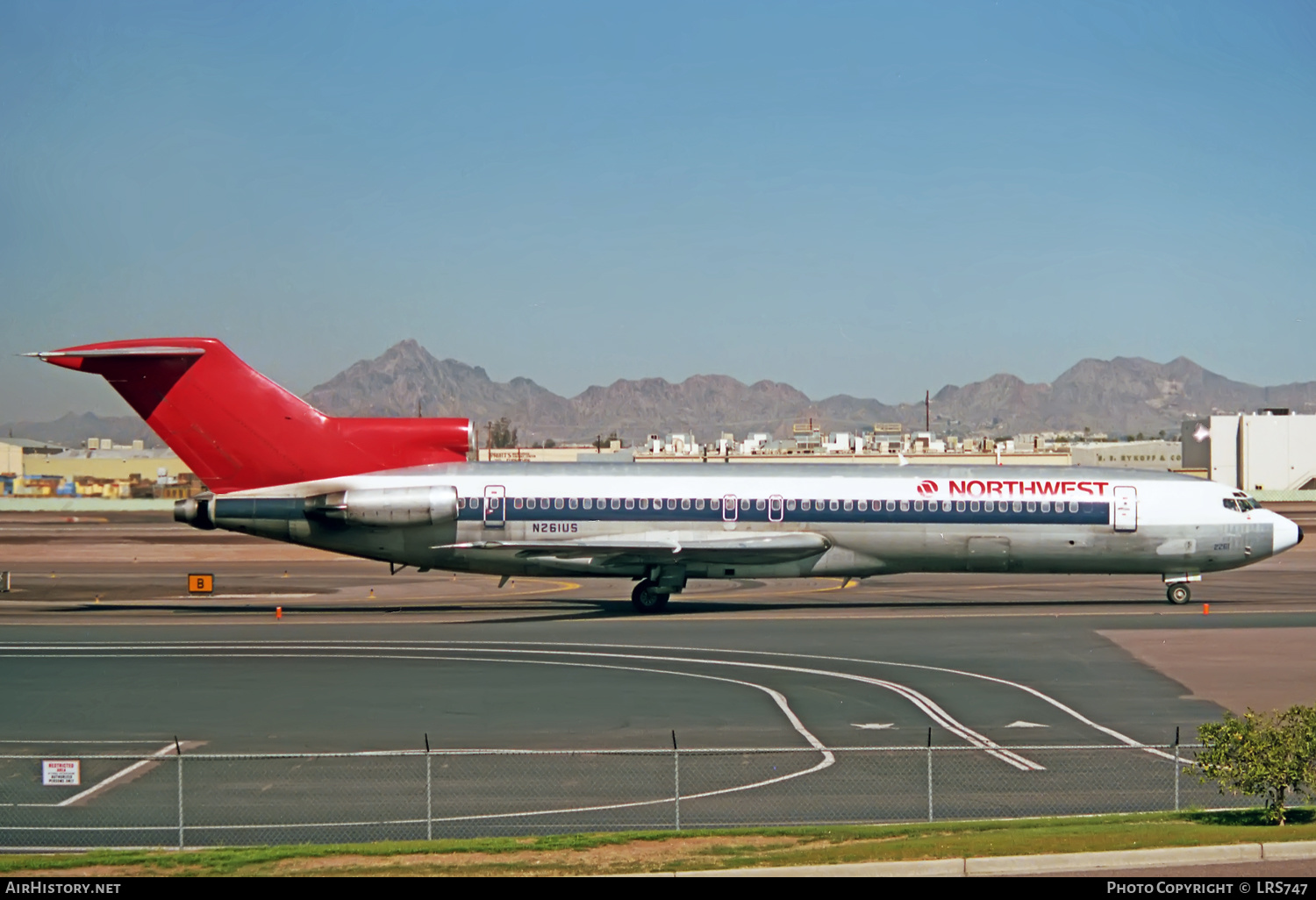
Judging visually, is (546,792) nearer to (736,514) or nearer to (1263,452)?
(736,514)

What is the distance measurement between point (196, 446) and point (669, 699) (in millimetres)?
19577

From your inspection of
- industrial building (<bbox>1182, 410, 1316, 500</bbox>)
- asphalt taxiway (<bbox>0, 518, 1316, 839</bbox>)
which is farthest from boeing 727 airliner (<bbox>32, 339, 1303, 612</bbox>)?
industrial building (<bbox>1182, 410, 1316, 500</bbox>)

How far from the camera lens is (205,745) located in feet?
67.3

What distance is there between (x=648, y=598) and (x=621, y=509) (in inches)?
110

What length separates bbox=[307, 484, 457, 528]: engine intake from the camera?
37.2 m

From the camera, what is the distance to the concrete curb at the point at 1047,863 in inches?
494

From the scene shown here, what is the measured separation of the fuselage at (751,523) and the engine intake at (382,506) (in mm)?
72

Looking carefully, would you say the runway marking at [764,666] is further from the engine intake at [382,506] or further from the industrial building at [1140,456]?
the industrial building at [1140,456]

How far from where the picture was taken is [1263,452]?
113062mm

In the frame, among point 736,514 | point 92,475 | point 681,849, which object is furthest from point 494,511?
point 92,475
